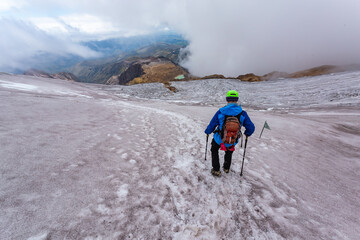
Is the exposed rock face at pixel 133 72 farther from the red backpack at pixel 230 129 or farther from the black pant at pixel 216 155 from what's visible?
the red backpack at pixel 230 129

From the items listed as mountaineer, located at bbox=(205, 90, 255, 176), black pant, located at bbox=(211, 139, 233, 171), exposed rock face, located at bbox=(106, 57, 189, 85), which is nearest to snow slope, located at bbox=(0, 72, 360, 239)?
black pant, located at bbox=(211, 139, 233, 171)

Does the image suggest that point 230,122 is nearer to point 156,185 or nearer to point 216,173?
point 216,173

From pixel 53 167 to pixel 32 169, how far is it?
0.42 m

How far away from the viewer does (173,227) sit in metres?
3.29

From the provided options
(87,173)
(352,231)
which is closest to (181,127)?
(87,173)

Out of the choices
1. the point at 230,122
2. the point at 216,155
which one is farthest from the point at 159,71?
the point at 230,122

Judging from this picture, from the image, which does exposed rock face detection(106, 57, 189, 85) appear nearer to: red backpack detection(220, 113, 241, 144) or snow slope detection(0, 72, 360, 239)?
snow slope detection(0, 72, 360, 239)

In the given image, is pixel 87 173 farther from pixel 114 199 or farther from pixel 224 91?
pixel 224 91

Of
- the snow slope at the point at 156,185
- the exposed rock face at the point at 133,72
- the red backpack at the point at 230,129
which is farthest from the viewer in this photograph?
the exposed rock face at the point at 133,72

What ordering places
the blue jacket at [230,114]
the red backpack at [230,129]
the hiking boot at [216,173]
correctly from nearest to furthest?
1. the red backpack at [230,129]
2. the blue jacket at [230,114]
3. the hiking boot at [216,173]

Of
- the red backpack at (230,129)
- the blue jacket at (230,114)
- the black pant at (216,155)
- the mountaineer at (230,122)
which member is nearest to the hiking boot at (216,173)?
the black pant at (216,155)

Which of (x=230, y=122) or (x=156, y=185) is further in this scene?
(x=156, y=185)

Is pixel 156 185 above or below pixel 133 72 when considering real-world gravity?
below

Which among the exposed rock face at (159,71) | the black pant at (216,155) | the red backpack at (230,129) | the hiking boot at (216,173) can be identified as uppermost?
the exposed rock face at (159,71)
